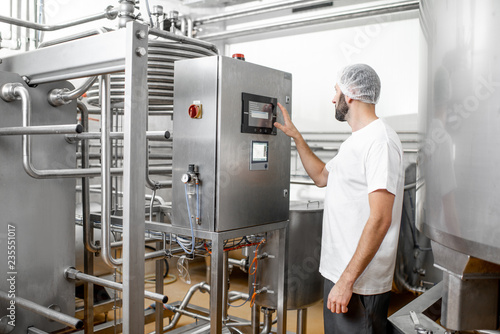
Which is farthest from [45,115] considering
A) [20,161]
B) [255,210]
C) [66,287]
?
[255,210]

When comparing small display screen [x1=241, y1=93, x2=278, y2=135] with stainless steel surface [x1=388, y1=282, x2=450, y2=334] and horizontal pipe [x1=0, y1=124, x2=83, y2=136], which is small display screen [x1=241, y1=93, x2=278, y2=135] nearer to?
horizontal pipe [x1=0, y1=124, x2=83, y2=136]

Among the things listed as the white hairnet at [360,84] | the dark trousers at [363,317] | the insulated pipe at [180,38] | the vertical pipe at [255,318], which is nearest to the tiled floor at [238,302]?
the vertical pipe at [255,318]

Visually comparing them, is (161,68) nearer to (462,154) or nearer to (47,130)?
(47,130)

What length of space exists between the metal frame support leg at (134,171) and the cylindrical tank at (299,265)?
1155 millimetres

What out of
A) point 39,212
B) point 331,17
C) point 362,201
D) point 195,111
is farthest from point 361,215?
point 331,17

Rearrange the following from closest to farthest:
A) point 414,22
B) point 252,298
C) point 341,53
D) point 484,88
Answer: point 484,88, point 252,298, point 414,22, point 341,53

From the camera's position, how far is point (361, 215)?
1.54m

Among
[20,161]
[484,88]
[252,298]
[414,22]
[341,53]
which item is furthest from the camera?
[341,53]

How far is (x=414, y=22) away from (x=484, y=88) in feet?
8.78

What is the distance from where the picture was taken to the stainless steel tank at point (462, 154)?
2.88 ft

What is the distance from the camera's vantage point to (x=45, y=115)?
154cm

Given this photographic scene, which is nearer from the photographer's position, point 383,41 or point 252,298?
point 252,298

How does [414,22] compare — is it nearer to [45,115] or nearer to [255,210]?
[255,210]

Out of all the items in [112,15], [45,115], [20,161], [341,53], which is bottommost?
[20,161]
